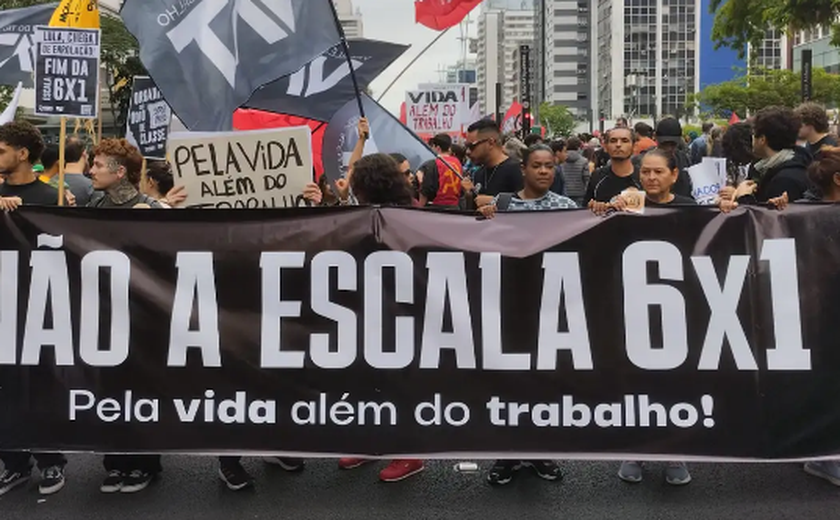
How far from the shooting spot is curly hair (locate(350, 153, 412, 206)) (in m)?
5.50

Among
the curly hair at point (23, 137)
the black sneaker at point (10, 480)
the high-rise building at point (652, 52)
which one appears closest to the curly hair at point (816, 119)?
the curly hair at point (23, 137)

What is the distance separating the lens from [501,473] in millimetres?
5453

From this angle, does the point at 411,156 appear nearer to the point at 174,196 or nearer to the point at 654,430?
the point at 174,196

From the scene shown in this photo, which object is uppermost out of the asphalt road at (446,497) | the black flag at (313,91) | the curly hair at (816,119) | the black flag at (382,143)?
the black flag at (313,91)

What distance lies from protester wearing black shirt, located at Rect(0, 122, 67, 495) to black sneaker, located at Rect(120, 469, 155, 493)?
350mm

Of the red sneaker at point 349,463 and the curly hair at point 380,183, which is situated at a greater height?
the curly hair at point 380,183

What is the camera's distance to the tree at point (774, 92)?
65938mm

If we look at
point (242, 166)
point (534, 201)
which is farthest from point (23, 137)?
point (534, 201)

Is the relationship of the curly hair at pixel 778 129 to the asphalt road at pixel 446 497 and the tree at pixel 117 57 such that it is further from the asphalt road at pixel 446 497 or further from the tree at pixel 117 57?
the tree at pixel 117 57

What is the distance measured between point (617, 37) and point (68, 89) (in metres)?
153

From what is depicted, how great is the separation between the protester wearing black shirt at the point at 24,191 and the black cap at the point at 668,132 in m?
5.52

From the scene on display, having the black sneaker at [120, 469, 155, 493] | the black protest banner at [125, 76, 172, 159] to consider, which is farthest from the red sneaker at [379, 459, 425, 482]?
the black protest banner at [125, 76, 172, 159]

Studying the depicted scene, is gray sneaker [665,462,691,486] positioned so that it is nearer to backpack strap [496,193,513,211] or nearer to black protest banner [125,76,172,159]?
backpack strap [496,193,513,211]

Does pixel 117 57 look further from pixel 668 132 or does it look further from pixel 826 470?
pixel 826 470
